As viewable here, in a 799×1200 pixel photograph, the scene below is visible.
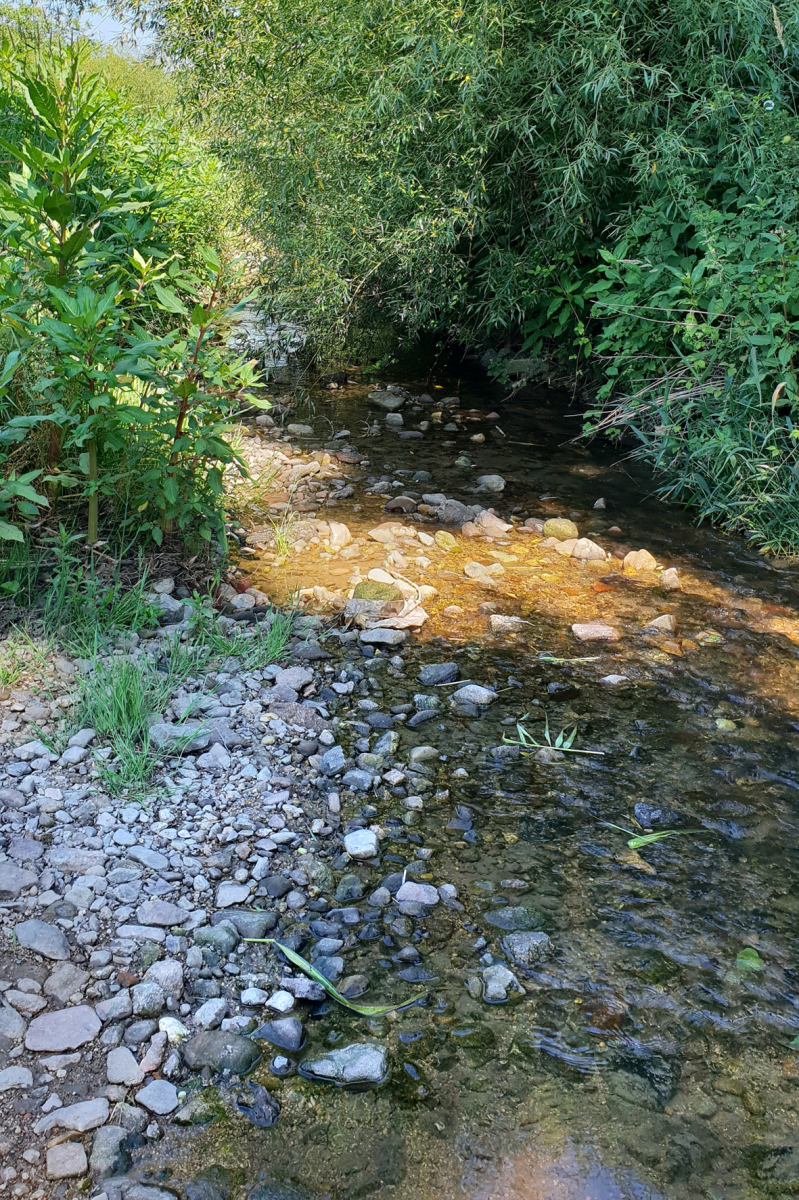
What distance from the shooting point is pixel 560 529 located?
15.5ft

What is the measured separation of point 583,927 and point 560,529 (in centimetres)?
274

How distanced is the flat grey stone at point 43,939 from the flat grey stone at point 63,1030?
0.50 ft

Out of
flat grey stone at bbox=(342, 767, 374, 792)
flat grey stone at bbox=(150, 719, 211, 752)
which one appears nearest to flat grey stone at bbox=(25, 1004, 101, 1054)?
flat grey stone at bbox=(150, 719, 211, 752)

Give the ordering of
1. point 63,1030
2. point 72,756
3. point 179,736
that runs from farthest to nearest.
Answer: point 179,736 → point 72,756 → point 63,1030

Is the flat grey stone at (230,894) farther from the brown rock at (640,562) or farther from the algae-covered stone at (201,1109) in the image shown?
the brown rock at (640,562)

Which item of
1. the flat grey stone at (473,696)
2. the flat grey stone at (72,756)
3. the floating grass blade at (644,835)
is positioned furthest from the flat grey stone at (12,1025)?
the flat grey stone at (473,696)

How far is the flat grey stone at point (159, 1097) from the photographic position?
1.75m

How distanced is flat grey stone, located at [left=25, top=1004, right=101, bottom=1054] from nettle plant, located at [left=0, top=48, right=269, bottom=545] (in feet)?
4.54

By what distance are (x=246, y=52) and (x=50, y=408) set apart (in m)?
3.88

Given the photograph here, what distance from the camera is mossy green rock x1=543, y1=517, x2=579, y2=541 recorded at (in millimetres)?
4695

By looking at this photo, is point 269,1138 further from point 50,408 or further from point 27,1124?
point 50,408

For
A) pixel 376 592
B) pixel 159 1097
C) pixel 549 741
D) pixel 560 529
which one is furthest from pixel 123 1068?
pixel 560 529

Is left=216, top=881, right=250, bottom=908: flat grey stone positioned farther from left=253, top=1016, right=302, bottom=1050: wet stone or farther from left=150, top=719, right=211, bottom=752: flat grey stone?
left=150, top=719, right=211, bottom=752: flat grey stone

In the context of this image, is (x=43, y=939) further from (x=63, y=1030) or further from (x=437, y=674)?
(x=437, y=674)
